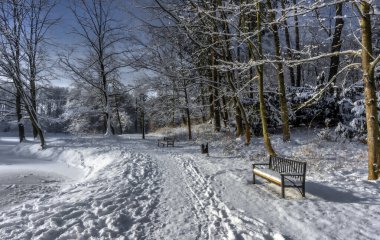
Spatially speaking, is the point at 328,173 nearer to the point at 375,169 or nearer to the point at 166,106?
the point at 375,169

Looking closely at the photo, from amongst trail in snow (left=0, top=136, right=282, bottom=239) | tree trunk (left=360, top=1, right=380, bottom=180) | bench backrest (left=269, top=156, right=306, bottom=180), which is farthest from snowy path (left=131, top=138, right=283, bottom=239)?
tree trunk (left=360, top=1, right=380, bottom=180)

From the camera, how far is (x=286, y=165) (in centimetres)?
787

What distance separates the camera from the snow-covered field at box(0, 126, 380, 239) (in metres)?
4.49

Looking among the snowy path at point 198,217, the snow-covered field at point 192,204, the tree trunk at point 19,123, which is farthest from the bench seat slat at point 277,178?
the tree trunk at point 19,123

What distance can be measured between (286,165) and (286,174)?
1699 mm

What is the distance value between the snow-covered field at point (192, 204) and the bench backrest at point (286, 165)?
1.78 ft

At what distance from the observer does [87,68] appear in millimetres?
23859

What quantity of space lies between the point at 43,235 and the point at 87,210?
1.27 m

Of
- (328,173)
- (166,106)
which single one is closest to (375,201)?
(328,173)

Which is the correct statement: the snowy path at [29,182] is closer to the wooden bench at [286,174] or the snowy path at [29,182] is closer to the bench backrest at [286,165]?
the wooden bench at [286,174]

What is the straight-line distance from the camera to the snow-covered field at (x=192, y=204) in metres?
4.49

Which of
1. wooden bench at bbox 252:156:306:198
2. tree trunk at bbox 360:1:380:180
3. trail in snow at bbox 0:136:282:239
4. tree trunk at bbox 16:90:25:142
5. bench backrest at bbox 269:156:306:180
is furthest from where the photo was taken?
tree trunk at bbox 16:90:25:142

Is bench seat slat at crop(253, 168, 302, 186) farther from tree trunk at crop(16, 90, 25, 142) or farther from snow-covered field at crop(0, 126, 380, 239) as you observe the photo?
tree trunk at crop(16, 90, 25, 142)

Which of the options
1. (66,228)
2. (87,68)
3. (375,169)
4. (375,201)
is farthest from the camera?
(87,68)
